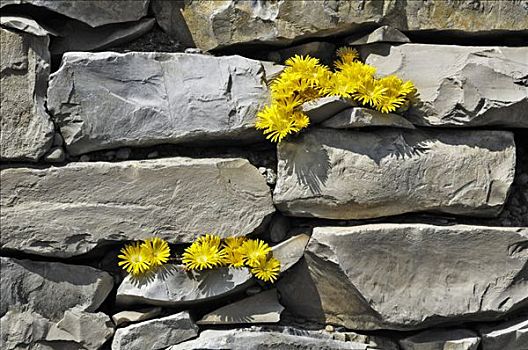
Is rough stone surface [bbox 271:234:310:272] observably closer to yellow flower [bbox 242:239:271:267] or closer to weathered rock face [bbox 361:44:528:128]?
yellow flower [bbox 242:239:271:267]

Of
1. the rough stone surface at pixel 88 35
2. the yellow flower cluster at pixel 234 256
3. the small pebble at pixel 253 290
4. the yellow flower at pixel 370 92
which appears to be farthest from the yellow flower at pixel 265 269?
the rough stone surface at pixel 88 35

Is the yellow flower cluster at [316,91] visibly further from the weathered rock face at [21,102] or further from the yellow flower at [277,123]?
the weathered rock face at [21,102]

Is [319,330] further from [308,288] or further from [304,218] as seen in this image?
[304,218]

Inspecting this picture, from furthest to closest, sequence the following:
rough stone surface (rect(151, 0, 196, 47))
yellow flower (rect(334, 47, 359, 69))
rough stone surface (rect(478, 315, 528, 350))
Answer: rough stone surface (rect(151, 0, 196, 47))
yellow flower (rect(334, 47, 359, 69))
rough stone surface (rect(478, 315, 528, 350))

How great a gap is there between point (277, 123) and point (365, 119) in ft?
1.24

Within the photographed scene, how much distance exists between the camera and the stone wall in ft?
10.6

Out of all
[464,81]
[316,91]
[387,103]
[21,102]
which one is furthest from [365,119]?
[21,102]

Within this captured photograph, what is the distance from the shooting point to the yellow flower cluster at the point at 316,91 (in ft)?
10.4

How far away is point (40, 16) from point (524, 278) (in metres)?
2.45

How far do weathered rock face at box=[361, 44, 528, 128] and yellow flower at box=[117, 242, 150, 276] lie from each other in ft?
4.30

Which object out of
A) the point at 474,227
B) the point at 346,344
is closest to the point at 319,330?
the point at 346,344

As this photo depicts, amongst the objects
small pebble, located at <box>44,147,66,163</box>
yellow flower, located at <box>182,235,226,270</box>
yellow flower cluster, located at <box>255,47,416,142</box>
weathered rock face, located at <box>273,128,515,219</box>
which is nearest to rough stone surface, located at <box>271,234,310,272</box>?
weathered rock face, located at <box>273,128,515,219</box>

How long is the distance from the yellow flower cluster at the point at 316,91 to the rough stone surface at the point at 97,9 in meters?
0.72

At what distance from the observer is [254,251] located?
10.5 feet
